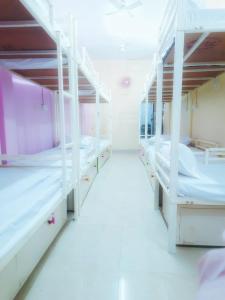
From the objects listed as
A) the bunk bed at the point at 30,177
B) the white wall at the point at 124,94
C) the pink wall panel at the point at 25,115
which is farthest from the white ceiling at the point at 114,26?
the bunk bed at the point at 30,177

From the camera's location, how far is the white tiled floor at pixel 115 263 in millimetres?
1346

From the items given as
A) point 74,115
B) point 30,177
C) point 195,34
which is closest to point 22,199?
point 30,177

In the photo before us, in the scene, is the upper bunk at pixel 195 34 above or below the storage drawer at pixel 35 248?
above

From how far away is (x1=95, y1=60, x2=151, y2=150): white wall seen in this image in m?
7.41

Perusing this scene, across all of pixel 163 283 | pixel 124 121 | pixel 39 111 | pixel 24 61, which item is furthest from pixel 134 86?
pixel 163 283

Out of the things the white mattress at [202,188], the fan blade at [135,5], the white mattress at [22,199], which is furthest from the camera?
the fan blade at [135,5]

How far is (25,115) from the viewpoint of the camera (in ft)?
11.0

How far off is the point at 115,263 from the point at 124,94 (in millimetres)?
6538

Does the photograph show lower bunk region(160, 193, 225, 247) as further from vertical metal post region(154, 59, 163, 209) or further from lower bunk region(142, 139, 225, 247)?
vertical metal post region(154, 59, 163, 209)

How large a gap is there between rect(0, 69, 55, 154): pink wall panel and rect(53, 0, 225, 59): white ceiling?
1.20 m

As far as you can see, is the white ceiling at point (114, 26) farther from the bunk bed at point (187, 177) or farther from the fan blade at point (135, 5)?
the bunk bed at point (187, 177)

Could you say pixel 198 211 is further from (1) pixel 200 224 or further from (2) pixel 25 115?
(2) pixel 25 115

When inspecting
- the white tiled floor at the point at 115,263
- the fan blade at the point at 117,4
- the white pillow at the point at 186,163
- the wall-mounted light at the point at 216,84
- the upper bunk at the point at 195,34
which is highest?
the fan blade at the point at 117,4

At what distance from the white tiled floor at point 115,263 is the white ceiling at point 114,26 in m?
2.84
